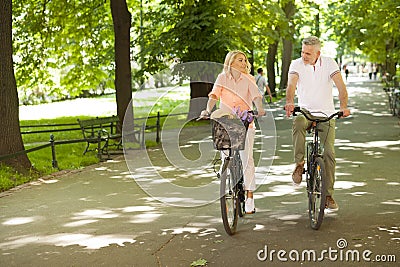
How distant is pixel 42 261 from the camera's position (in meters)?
6.98

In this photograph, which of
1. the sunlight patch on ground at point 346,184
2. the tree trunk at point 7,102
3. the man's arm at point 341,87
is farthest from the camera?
the tree trunk at point 7,102

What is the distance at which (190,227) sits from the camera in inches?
326

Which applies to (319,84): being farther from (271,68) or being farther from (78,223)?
(271,68)

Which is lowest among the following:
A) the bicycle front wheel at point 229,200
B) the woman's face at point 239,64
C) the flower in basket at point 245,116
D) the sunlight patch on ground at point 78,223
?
the sunlight patch on ground at point 78,223

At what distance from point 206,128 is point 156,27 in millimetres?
5271

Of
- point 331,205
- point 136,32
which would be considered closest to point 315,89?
point 331,205

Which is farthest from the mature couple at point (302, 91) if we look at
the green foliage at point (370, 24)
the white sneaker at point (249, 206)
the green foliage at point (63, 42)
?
the green foliage at point (370, 24)

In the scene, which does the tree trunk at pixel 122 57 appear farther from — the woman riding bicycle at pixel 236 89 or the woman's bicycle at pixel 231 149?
the woman's bicycle at pixel 231 149

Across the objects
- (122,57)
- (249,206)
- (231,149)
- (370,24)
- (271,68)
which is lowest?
(249,206)

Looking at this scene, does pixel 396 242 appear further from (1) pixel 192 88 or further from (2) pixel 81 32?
(1) pixel 192 88

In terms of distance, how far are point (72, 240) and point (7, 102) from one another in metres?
6.74

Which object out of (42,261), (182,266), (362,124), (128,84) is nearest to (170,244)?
(182,266)

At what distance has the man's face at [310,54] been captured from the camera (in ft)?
26.7

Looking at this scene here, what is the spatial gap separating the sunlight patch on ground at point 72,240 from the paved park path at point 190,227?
1cm
